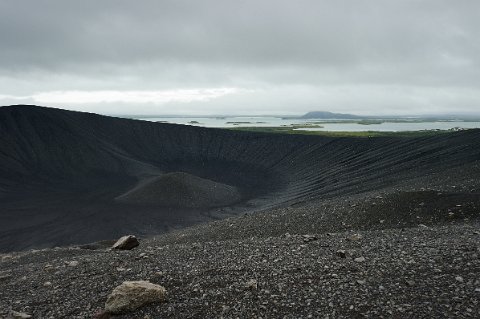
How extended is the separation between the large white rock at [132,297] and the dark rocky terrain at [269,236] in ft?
0.68

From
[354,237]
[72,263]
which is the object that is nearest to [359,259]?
[354,237]

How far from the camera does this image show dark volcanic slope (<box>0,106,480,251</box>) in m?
31.4

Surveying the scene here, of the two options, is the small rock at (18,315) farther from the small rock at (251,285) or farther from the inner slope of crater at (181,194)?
the inner slope of crater at (181,194)

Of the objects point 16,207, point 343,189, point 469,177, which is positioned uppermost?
point 469,177

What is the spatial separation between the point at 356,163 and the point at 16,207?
36600mm

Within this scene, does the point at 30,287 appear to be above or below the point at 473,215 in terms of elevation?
below

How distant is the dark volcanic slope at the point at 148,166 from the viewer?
103 ft

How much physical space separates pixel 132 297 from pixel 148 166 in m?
52.6

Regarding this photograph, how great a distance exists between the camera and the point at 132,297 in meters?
7.95

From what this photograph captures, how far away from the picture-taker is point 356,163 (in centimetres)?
4394

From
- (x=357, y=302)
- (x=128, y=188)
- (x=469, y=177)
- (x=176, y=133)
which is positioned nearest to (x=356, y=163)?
(x=469, y=177)

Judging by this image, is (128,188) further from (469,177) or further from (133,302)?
(133,302)

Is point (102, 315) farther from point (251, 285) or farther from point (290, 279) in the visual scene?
point (290, 279)

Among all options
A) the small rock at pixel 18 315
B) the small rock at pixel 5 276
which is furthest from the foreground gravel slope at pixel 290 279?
the small rock at pixel 18 315
